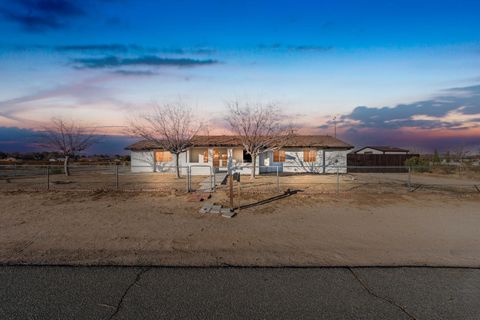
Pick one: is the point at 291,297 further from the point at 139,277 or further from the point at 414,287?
the point at 139,277

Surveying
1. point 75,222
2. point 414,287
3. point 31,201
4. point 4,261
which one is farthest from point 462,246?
point 31,201

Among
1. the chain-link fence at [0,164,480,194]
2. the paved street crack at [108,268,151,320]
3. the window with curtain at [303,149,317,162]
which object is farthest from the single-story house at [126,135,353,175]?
the paved street crack at [108,268,151,320]

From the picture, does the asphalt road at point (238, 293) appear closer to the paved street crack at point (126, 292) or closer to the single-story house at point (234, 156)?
the paved street crack at point (126, 292)

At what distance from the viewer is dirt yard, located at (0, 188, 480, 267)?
15.1 feet

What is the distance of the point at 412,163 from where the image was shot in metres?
28.9

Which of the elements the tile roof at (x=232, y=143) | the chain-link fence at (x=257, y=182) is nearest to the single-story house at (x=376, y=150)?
the chain-link fence at (x=257, y=182)

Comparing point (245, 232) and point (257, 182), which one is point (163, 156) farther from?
point (245, 232)

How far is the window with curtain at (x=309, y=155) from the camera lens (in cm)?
2556

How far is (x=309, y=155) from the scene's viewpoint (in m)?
25.7

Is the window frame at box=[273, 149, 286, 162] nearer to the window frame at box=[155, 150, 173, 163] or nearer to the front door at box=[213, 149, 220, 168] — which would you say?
the front door at box=[213, 149, 220, 168]

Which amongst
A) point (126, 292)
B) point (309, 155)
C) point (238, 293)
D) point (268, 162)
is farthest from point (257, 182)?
point (126, 292)

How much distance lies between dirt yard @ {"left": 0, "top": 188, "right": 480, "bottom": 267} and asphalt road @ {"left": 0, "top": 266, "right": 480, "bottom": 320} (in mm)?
395

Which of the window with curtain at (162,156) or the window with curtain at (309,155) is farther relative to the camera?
the window with curtain at (309,155)

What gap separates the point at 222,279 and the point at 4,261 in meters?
3.73
